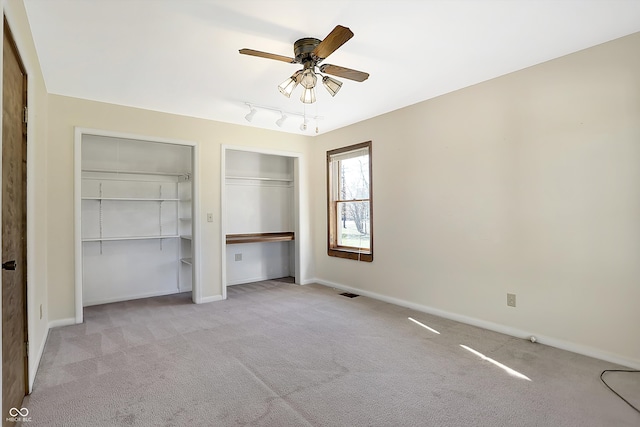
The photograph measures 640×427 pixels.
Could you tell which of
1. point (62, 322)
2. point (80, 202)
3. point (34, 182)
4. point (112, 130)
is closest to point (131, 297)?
point (62, 322)

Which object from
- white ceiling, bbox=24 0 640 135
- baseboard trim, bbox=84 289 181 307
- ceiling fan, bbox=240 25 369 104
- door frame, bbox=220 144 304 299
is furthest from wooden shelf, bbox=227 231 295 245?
ceiling fan, bbox=240 25 369 104

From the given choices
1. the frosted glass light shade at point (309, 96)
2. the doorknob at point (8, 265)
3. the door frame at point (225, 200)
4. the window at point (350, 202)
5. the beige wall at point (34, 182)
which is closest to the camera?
the doorknob at point (8, 265)

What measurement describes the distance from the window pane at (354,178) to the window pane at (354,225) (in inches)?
5.5

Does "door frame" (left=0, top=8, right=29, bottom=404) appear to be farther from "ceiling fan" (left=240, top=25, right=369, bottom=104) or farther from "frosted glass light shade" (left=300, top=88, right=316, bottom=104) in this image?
"frosted glass light shade" (left=300, top=88, right=316, bottom=104)

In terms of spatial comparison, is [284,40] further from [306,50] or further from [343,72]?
[343,72]

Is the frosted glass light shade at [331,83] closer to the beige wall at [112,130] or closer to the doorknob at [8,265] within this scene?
the doorknob at [8,265]

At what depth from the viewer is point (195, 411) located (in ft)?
6.73

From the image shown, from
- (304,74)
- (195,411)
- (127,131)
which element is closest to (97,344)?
(195,411)

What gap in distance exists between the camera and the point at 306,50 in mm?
2541

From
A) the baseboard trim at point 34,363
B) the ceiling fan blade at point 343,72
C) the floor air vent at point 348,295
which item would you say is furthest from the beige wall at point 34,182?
the floor air vent at point 348,295

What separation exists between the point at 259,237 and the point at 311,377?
3245mm

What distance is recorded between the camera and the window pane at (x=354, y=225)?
4.91 meters

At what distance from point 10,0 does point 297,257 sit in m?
4.49

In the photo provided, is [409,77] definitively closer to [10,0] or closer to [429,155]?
[429,155]
